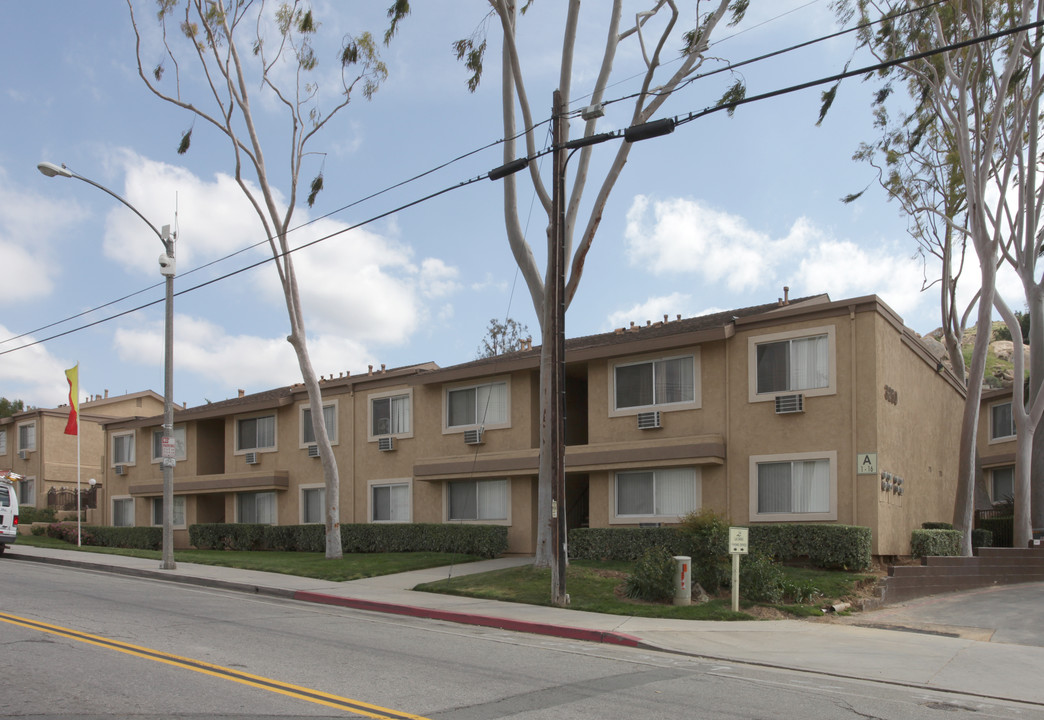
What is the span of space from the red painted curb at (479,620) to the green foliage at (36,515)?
95.9 feet

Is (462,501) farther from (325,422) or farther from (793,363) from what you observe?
(793,363)

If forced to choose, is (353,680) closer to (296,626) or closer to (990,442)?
(296,626)

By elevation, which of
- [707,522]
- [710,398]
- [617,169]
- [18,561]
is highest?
[617,169]

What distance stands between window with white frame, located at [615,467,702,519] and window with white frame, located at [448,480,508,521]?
372 centimetres

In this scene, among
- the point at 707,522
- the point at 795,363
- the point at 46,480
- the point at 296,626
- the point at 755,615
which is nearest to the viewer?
the point at 296,626

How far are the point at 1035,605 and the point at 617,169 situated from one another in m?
11.2

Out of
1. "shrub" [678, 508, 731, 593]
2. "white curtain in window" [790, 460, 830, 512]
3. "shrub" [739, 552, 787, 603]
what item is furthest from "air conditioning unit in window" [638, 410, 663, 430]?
"shrub" [739, 552, 787, 603]

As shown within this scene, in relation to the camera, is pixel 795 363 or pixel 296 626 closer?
pixel 296 626

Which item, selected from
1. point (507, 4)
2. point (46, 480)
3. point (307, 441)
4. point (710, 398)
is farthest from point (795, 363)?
point (46, 480)

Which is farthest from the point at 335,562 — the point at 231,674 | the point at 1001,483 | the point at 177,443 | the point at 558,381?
the point at 1001,483

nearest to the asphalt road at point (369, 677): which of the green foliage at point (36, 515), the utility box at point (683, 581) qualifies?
the utility box at point (683, 581)

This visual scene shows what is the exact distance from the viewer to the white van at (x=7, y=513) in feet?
79.2

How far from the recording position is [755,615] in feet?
47.6

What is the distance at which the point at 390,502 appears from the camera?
27.6m
